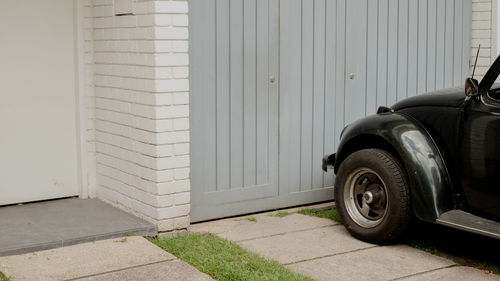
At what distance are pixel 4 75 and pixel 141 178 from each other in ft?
5.30

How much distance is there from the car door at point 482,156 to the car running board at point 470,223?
0.07 m

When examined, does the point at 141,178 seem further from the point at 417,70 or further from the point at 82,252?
the point at 417,70

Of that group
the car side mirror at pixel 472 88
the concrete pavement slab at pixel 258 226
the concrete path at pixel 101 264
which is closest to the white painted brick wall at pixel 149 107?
the concrete pavement slab at pixel 258 226

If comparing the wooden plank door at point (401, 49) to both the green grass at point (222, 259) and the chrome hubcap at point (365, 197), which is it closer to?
the chrome hubcap at point (365, 197)

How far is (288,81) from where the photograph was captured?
24.3 feet

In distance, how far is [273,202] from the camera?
7418 mm

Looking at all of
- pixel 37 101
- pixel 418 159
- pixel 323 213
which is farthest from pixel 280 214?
pixel 37 101

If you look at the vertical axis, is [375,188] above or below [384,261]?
above

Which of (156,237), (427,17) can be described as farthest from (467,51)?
(156,237)

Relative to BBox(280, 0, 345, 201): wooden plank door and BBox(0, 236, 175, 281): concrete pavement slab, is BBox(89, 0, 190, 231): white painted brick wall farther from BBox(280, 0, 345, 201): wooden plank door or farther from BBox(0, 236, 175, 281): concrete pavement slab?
BBox(280, 0, 345, 201): wooden plank door

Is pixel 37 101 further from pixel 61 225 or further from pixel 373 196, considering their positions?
pixel 373 196

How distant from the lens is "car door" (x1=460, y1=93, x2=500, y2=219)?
5.69 m

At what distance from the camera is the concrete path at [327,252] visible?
5.59 metres

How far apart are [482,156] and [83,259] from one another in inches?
123
